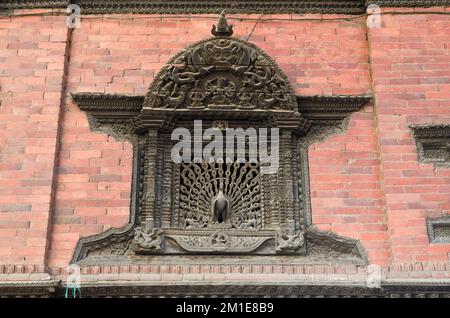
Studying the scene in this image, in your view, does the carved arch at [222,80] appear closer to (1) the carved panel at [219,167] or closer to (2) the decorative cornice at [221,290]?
(1) the carved panel at [219,167]

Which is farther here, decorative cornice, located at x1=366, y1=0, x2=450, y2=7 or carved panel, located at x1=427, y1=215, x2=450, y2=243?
decorative cornice, located at x1=366, y1=0, x2=450, y2=7

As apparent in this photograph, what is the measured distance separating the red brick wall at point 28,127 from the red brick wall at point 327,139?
1cm

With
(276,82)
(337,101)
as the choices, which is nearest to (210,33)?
(276,82)

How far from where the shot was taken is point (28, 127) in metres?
6.42

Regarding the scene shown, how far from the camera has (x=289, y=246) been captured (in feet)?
19.8

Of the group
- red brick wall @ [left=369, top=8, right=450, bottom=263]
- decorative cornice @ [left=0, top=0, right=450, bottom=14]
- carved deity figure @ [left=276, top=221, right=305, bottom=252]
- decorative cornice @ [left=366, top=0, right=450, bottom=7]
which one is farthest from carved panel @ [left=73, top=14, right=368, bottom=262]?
decorative cornice @ [left=366, top=0, right=450, bottom=7]

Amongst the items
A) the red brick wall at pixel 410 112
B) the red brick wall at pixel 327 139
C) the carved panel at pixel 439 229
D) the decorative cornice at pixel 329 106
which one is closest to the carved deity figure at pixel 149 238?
the red brick wall at pixel 327 139

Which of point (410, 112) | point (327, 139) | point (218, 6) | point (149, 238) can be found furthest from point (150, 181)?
point (410, 112)

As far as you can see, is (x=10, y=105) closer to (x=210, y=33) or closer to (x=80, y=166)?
(x=80, y=166)

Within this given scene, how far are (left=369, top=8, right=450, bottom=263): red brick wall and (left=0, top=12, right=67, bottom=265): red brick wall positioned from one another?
284 centimetres

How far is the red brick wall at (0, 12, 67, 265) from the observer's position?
19.6 ft

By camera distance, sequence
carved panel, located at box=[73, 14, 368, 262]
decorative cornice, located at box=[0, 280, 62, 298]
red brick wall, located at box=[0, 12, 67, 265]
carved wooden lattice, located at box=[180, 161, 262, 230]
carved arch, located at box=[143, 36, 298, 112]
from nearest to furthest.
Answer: decorative cornice, located at box=[0, 280, 62, 298], red brick wall, located at box=[0, 12, 67, 265], carved panel, located at box=[73, 14, 368, 262], carved wooden lattice, located at box=[180, 161, 262, 230], carved arch, located at box=[143, 36, 298, 112]

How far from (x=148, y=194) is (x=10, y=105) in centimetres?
149

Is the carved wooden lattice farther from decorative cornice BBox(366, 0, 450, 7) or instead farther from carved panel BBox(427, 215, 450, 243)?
decorative cornice BBox(366, 0, 450, 7)
